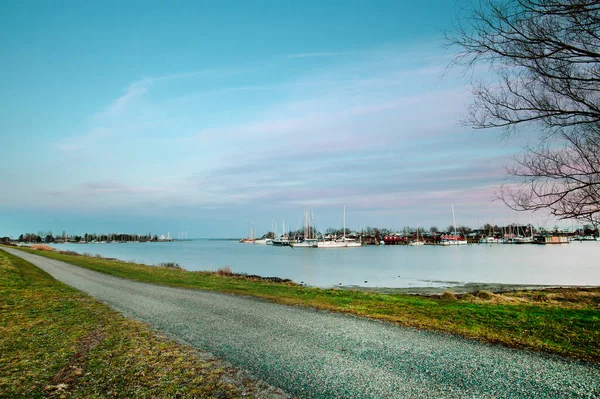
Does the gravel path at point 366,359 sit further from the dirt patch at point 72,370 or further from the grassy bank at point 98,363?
the dirt patch at point 72,370

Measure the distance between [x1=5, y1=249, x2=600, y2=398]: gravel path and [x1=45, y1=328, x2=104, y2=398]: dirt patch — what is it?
1.55 metres

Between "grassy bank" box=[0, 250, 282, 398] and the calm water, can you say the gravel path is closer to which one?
"grassy bank" box=[0, 250, 282, 398]

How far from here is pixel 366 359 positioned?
6039 mm

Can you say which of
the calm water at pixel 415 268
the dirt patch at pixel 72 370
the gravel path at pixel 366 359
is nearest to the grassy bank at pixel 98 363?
the dirt patch at pixel 72 370

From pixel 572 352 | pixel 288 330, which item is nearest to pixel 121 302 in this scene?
pixel 288 330

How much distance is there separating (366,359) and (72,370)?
15.3 ft

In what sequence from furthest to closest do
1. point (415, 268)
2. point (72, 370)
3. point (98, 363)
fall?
point (415, 268), point (98, 363), point (72, 370)

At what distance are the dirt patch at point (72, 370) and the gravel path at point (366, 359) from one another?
1.55 m

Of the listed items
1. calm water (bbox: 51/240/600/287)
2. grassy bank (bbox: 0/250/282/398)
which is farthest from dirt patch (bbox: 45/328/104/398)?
calm water (bbox: 51/240/600/287)

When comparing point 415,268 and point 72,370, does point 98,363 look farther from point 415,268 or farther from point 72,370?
point 415,268

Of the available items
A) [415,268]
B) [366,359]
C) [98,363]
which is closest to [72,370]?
[98,363]

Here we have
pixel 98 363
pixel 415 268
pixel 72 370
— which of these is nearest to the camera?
pixel 72 370

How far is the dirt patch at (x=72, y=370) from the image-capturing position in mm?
4970

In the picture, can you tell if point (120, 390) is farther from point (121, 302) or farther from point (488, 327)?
point (121, 302)
